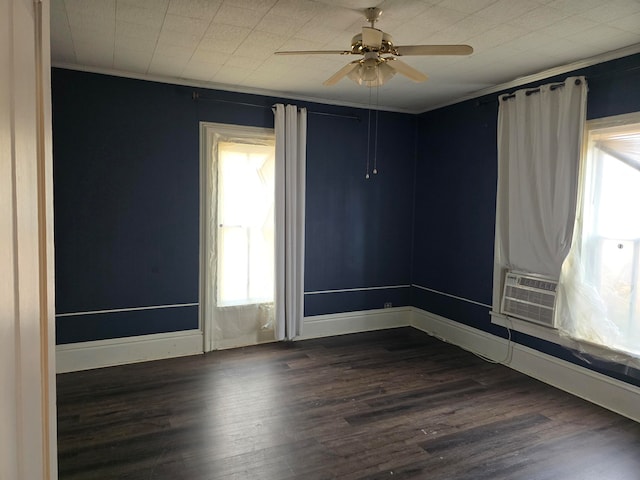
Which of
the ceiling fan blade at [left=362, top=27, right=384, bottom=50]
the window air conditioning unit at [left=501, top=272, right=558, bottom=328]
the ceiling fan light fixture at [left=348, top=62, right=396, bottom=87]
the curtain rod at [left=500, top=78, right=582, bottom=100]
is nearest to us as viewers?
the ceiling fan blade at [left=362, top=27, right=384, bottom=50]

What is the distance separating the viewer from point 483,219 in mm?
4363

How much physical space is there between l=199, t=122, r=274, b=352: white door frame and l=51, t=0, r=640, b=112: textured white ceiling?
484 mm

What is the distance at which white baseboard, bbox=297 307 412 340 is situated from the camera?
15.9 feet

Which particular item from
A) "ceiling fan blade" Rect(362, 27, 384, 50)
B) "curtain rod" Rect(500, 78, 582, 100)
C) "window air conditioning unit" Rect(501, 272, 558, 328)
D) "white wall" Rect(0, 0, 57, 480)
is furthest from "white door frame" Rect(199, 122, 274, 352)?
"white wall" Rect(0, 0, 57, 480)

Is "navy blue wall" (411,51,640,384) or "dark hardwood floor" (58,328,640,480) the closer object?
"dark hardwood floor" (58,328,640,480)

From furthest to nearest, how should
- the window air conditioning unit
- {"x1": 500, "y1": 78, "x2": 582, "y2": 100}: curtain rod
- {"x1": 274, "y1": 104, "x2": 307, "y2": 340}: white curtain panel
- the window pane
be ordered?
{"x1": 274, "y1": 104, "x2": 307, "y2": 340}: white curtain panel, the window air conditioning unit, {"x1": 500, "y1": 78, "x2": 582, "y2": 100}: curtain rod, the window pane

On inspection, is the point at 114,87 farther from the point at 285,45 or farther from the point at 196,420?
the point at 196,420

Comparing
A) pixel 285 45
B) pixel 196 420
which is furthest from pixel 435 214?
pixel 196 420

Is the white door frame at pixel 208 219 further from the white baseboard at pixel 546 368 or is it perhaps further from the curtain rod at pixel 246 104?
the white baseboard at pixel 546 368

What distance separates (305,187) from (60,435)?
10.0 feet

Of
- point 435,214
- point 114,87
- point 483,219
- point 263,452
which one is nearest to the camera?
point 263,452

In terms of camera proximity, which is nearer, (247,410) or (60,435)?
(60,435)

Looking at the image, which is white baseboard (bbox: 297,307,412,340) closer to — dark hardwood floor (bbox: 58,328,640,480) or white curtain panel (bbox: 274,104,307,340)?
white curtain panel (bbox: 274,104,307,340)

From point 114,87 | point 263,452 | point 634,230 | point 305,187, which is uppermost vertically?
point 114,87
